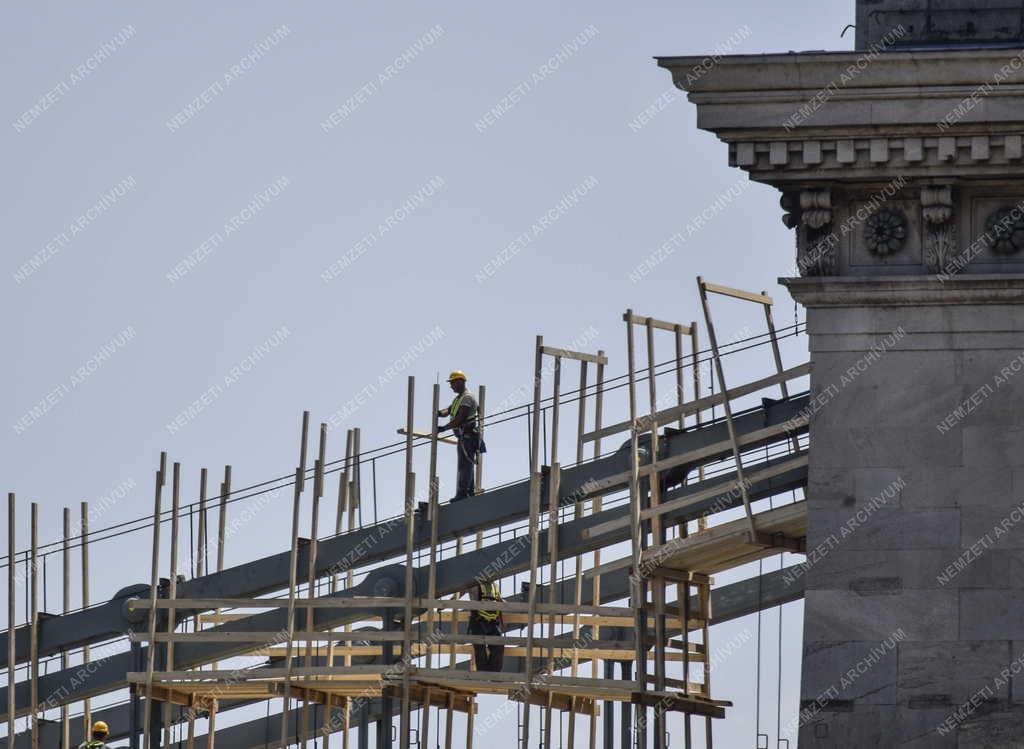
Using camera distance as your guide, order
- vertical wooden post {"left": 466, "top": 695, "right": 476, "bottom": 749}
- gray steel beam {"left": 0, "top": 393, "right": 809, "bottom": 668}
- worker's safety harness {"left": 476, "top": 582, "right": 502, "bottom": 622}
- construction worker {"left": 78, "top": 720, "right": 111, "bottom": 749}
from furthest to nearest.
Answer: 1. vertical wooden post {"left": 466, "top": 695, "right": 476, "bottom": 749}
2. construction worker {"left": 78, "top": 720, "right": 111, "bottom": 749}
3. worker's safety harness {"left": 476, "top": 582, "right": 502, "bottom": 622}
4. gray steel beam {"left": 0, "top": 393, "right": 809, "bottom": 668}

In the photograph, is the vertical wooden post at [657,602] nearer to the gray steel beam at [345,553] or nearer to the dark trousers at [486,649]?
Answer: the gray steel beam at [345,553]

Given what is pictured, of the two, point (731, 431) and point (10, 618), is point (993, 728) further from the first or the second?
point (10, 618)

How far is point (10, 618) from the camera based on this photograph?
1697 inches

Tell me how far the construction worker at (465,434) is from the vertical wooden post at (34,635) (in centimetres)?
707

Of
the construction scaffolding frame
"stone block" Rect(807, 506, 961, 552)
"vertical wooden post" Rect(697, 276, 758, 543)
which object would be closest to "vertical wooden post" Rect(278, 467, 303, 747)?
the construction scaffolding frame

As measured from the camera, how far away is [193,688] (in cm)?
4112

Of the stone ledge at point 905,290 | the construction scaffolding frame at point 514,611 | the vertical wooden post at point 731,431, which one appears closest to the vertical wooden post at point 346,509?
the construction scaffolding frame at point 514,611

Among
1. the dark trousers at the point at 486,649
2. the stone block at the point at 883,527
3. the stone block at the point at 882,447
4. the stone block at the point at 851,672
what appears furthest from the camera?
the dark trousers at the point at 486,649

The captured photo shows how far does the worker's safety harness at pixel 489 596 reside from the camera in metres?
39.3

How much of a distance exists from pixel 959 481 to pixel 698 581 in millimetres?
9891

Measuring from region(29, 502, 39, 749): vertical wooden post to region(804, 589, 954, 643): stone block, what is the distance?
16940mm

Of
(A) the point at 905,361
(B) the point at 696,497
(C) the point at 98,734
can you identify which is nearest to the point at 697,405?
(B) the point at 696,497

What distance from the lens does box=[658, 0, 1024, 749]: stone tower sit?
28.6 m

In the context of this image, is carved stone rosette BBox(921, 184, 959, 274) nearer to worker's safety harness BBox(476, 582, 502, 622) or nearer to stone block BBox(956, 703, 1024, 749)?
stone block BBox(956, 703, 1024, 749)
